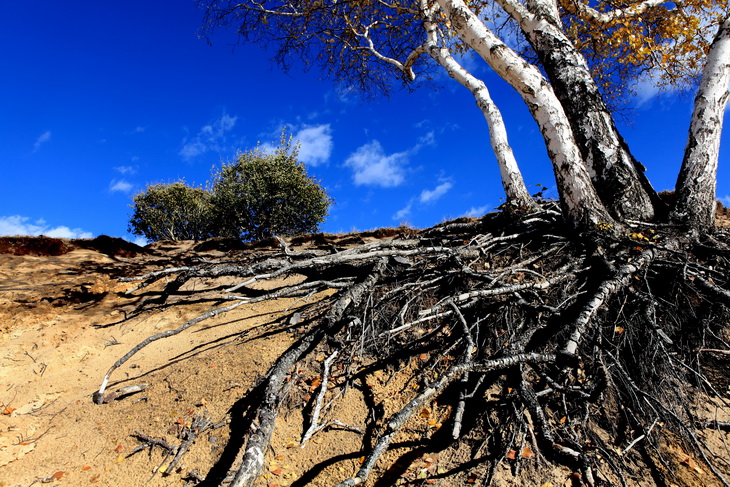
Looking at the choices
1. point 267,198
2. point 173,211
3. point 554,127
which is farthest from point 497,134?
point 173,211

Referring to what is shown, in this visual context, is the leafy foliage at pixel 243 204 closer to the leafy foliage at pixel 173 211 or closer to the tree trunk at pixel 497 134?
the leafy foliage at pixel 173 211

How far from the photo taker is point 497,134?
5512 millimetres

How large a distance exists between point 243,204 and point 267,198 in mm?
1144

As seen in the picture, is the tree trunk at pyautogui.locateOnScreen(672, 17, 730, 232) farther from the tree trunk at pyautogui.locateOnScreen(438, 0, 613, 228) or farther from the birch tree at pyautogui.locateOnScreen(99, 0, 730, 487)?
the tree trunk at pyautogui.locateOnScreen(438, 0, 613, 228)

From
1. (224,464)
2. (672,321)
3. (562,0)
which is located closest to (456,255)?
(672,321)

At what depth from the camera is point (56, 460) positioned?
2863mm

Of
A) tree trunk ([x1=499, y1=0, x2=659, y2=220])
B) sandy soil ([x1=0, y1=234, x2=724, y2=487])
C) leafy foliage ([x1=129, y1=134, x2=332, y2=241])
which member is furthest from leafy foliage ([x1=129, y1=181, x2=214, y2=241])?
tree trunk ([x1=499, y1=0, x2=659, y2=220])

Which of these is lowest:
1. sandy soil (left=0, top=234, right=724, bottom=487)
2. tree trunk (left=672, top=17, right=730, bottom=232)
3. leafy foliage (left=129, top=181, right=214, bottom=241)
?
sandy soil (left=0, top=234, right=724, bottom=487)

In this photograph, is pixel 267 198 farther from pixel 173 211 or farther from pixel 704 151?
Answer: pixel 704 151

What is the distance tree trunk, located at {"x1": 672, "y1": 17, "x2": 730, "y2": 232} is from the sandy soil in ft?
8.78

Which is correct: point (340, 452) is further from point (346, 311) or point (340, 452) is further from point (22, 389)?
point (22, 389)

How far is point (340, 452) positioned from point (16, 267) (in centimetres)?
645

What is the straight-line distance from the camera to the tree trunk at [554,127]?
3.74 meters

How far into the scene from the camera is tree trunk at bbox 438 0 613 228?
3.74 meters
